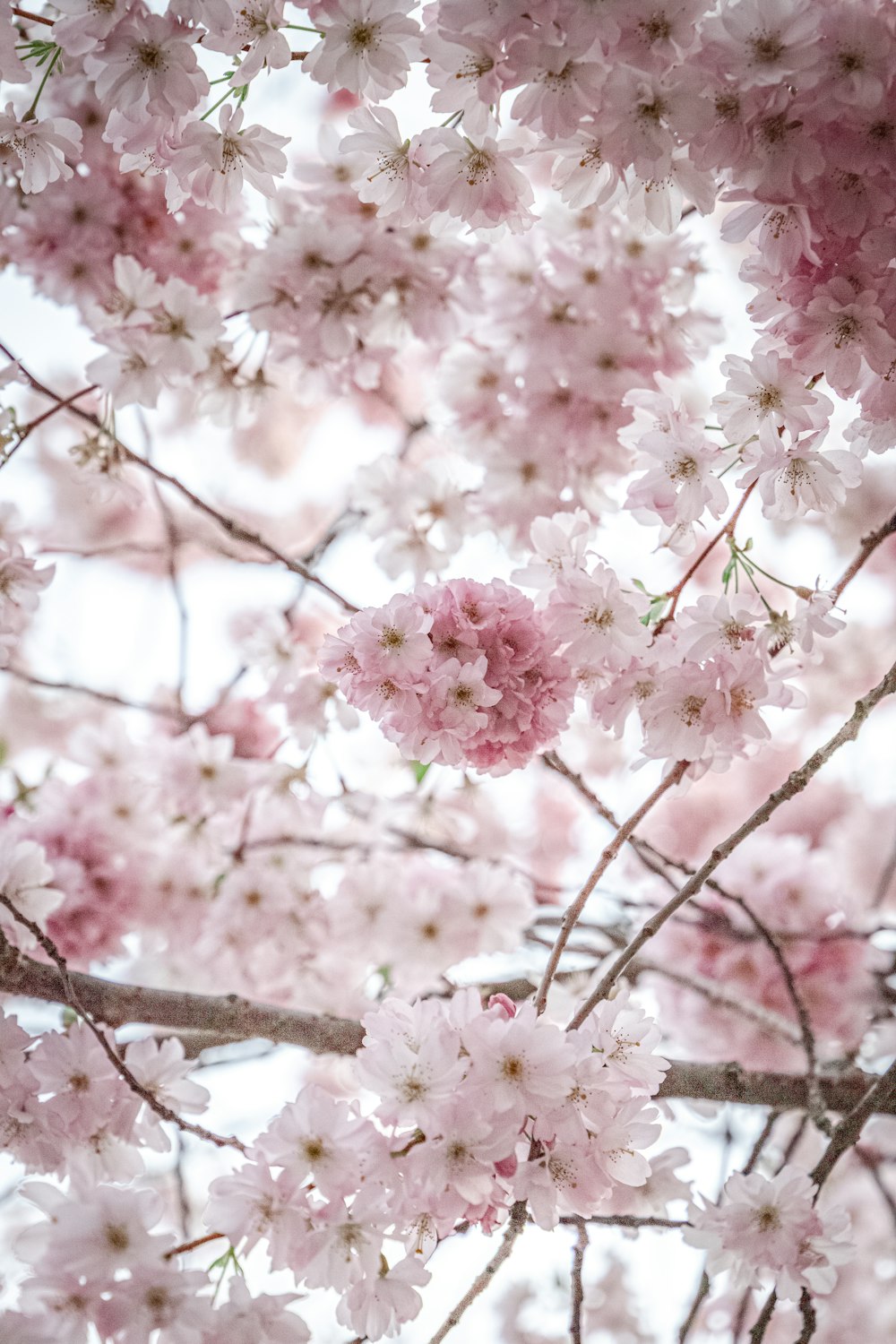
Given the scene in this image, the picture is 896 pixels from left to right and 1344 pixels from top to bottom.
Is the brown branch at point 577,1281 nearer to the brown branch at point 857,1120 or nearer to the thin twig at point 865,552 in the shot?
the brown branch at point 857,1120

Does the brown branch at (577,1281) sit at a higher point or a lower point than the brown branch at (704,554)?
lower

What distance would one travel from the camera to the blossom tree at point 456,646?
32.0 inches

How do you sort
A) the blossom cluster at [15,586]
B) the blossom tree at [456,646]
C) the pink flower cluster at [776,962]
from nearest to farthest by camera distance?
the blossom tree at [456,646], the blossom cluster at [15,586], the pink flower cluster at [776,962]

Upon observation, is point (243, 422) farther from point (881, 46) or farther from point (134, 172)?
point (881, 46)

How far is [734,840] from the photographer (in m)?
0.92

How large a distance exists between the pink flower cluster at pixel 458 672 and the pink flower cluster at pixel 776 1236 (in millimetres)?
446

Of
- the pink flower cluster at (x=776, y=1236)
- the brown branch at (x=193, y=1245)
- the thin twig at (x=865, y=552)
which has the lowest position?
the brown branch at (x=193, y=1245)

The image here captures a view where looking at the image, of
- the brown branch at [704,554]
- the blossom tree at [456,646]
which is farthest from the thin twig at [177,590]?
the brown branch at [704,554]

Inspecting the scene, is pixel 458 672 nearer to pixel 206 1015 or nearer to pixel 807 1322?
pixel 206 1015

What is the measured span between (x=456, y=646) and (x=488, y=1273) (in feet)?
1.71

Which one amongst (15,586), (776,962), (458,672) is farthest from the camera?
(776,962)

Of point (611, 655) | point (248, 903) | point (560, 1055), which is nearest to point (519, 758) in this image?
point (611, 655)

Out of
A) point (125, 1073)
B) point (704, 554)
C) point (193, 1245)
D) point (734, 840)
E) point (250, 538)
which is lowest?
point (193, 1245)

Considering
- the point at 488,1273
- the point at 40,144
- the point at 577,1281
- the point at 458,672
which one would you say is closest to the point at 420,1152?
the point at 488,1273
